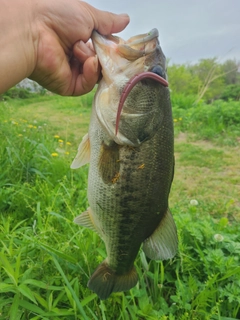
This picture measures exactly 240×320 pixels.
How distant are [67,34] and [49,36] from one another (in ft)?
0.32

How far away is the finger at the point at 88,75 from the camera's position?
1621 mm

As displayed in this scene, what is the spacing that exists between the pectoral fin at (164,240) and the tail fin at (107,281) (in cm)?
20

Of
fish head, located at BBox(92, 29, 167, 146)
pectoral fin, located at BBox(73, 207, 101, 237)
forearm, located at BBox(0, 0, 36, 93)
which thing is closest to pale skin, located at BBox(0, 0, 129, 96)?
forearm, located at BBox(0, 0, 36, 93)

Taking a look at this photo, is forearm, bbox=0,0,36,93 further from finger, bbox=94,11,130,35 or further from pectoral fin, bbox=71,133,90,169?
pectoral fin, bbox=71,133,90,169

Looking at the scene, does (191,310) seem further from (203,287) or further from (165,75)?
(165,75)

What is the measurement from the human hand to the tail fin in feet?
3.33

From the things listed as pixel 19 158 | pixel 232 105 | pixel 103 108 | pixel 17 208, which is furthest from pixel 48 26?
pixel 232 105

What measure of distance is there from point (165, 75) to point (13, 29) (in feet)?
2.61

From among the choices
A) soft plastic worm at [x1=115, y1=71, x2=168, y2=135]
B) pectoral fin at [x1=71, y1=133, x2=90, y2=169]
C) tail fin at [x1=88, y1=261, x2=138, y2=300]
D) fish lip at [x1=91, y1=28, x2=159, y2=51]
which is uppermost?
fish lip at [x1=91, y1=28, x2=159, y2=51]

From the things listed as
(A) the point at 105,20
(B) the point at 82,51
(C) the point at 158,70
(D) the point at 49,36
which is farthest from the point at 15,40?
(C) the point at 158,70

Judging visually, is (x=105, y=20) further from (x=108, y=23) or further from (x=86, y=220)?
(x=86, y=220)

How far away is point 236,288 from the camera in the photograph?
2.00 metres

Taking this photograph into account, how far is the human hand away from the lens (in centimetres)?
171

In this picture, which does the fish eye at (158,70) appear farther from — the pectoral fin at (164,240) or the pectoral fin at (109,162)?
the pectoral fin at (164,240)
